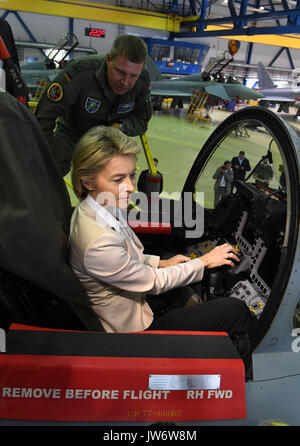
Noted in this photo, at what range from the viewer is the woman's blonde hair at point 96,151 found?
3.50 ft

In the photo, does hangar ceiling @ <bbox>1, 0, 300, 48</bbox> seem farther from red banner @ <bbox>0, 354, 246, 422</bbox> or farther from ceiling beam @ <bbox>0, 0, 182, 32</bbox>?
red banner @ <bbox>0, 354, 246, 422</bbox>

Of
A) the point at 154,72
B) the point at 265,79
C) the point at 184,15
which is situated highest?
the point at 184,15

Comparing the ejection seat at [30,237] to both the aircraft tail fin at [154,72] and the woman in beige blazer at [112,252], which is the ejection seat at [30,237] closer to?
the woman in beige blazer at [112,252]

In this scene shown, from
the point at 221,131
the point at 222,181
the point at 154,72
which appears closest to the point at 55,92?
the point at 221,131

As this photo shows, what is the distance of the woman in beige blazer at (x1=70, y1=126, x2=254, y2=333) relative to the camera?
3.48ft

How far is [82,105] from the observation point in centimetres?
242

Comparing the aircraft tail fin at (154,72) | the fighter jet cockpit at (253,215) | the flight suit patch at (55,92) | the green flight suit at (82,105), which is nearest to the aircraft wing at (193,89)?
the aircraft tail fin at (154,72)

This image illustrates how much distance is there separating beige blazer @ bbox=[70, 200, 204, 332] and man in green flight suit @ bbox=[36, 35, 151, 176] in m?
1.27

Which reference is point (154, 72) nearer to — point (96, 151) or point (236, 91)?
point (236, 91)

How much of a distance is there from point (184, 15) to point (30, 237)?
56.1ft

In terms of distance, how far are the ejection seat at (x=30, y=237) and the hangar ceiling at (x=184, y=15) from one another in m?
9.01

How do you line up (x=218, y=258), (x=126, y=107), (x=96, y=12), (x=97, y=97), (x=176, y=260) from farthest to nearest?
1. (x=96, y=12)
2. (x=126, y=107)
3. (x=97, y=97)
4. (x=176, y=260)
5. (x=218, y=258)

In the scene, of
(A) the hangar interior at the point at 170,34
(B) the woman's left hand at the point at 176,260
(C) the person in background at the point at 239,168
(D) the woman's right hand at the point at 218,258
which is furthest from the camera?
(A) the hangar interior at the point at 170,34
